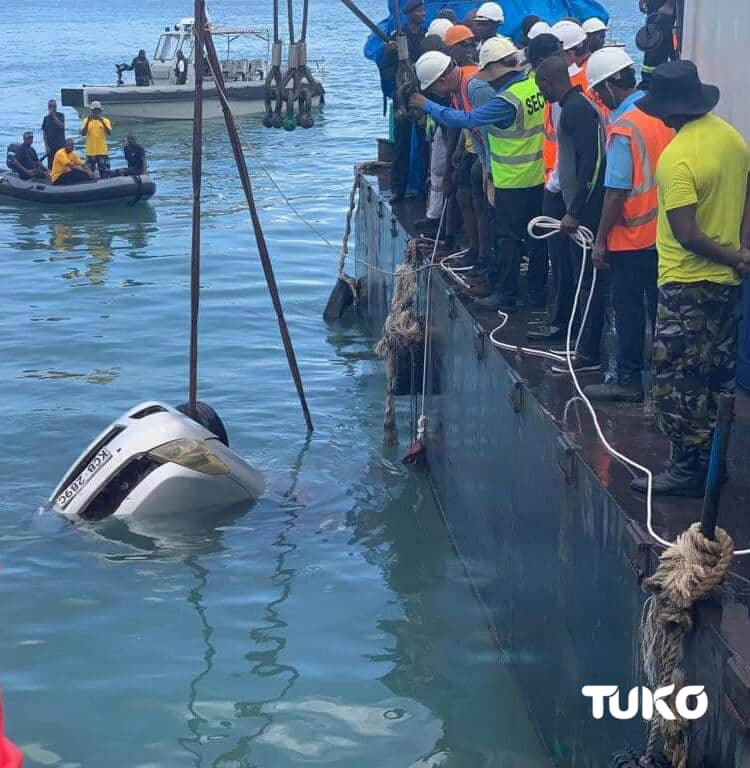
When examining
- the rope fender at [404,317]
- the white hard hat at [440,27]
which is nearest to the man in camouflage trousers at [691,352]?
the rope fender at [404,317]

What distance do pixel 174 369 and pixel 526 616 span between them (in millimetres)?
8914

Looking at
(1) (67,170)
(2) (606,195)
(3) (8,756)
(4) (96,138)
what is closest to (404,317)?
(2) (606,195)

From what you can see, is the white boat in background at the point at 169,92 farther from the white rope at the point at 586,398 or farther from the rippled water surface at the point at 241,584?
the white rope at the point at 586,398

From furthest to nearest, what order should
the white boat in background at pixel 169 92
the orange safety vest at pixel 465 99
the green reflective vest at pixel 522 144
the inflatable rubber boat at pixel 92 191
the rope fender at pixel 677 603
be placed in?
1. the white boat in background at pixel 169 92
2. the inflatable rubber boat at pixel 92 191
3. the orange safety vest at pixel 465 99
4. the green reflective vest at pixel 522 144
5. the rope fender at pixel 677 603

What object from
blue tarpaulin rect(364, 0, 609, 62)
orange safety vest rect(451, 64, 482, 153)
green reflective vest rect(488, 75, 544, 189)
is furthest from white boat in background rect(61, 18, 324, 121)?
green reflective vest rect(488, 75, 544, 189)

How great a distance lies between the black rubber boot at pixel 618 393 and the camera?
264 inches

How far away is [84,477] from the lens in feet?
30.9

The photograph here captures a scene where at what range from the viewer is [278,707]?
23.9ft

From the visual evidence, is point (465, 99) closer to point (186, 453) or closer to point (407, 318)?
point (407, 318)

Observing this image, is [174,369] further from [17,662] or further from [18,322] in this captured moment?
[17,662]

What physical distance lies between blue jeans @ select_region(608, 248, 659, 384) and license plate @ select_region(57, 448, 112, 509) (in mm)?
4206

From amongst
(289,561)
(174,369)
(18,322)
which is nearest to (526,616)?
(289,561)

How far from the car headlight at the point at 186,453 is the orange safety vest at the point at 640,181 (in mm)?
3787

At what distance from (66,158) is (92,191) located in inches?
37.9
